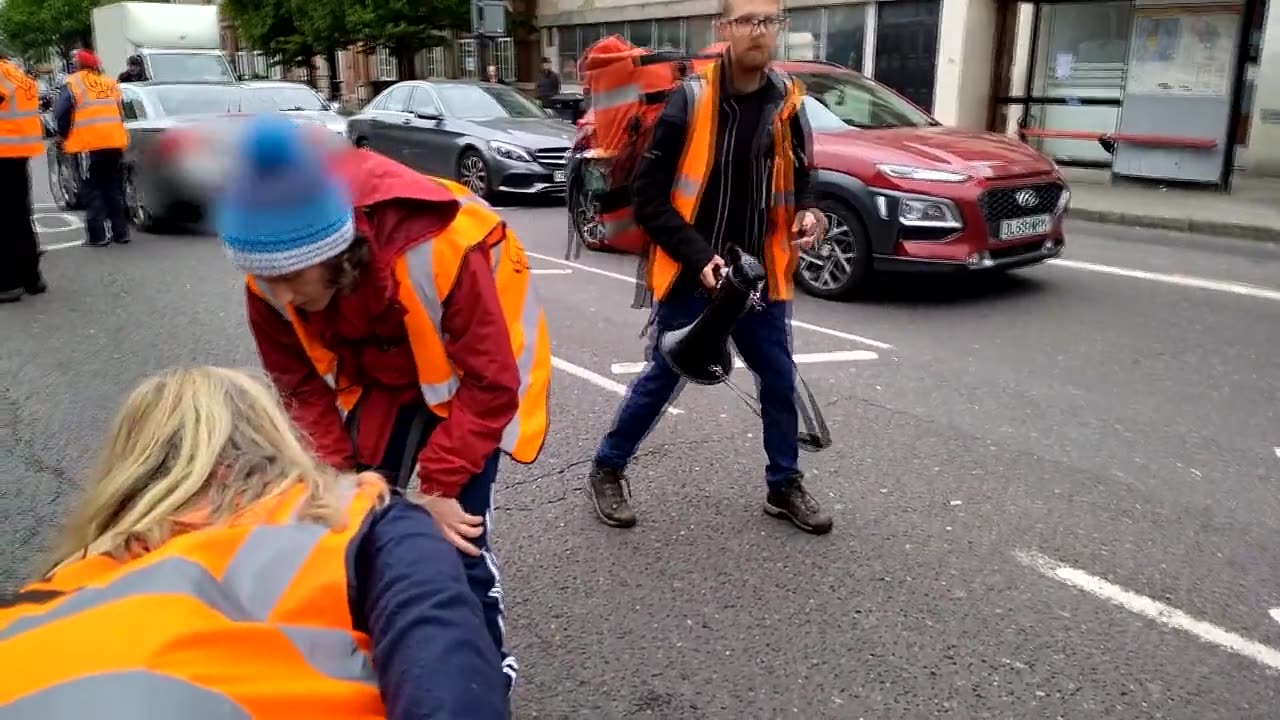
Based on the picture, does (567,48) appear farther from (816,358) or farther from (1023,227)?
(816,358)

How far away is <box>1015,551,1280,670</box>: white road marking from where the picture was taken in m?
3.19

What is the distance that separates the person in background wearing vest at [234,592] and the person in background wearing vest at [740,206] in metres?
2.13

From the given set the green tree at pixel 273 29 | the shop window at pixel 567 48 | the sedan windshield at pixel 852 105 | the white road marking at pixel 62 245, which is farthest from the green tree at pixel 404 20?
the sedan windshield at pixel 852 105

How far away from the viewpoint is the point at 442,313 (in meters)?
2.15

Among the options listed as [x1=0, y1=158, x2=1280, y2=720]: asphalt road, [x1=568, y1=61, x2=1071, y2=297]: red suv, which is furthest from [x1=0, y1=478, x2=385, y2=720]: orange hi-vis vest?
[x1=568, y1=61, x2=1071, y2=297]: red suv

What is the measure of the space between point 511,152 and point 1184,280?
296 inches

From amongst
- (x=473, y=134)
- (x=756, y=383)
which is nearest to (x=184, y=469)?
(x=756, y=383)

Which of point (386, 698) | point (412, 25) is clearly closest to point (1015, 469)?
point (386, 698)

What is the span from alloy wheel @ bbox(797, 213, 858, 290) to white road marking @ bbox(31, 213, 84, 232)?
8.11 m

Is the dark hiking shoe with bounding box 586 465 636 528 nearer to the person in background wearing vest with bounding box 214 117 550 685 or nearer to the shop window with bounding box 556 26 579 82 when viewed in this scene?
the person in background wearing vest with bounding box 214 117 550 685

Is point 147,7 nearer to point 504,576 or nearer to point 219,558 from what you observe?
point 504,576

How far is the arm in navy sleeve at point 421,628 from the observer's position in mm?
1347

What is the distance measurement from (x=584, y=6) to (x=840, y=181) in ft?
67.5

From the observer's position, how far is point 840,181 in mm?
7809
